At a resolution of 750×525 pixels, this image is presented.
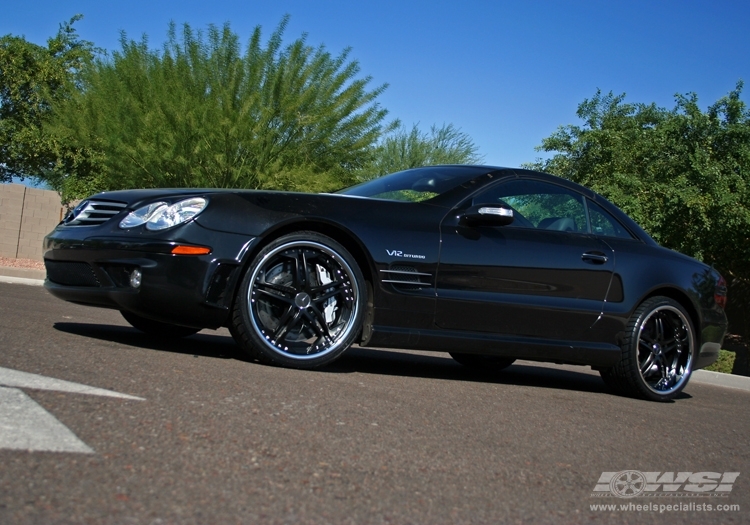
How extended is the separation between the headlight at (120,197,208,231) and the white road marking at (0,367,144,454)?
4.34 ft

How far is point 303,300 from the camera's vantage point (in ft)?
16.6

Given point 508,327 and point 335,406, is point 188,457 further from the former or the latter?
point 508,327

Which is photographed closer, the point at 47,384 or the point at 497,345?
the point at 47,384

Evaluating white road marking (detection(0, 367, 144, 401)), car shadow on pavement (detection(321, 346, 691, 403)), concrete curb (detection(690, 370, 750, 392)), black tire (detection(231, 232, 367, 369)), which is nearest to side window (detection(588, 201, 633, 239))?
car shadow on pavement (detection(321, 346, 691, 403))

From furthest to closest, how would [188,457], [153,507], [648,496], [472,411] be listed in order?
1. [472,411]
2. [648,496]
3. [188,457]
4. [153,507]

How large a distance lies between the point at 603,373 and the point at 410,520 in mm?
4334

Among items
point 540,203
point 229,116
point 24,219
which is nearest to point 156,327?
point 540,203

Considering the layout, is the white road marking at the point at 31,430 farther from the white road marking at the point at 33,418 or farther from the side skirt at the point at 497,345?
the side skirt at the point at 497,345

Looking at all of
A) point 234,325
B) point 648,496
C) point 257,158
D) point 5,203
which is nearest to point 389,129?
point 257,158

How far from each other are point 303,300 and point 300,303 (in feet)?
0.08

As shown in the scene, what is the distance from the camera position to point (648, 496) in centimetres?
332

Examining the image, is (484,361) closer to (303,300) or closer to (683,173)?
(303,300)

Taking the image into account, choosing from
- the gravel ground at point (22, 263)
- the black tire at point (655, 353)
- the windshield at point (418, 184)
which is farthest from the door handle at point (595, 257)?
the gravel ground at point (22, 263)

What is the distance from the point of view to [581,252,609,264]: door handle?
6.13 metres
